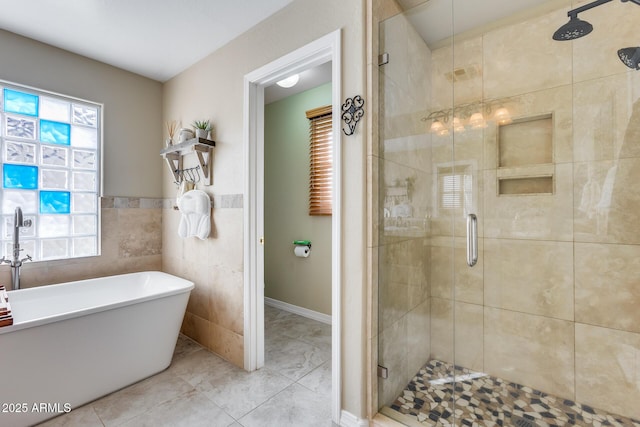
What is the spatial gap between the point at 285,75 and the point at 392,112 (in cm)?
85

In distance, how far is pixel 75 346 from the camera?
1.76m

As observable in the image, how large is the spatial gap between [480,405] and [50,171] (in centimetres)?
372

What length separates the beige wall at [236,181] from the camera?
5.29 ft

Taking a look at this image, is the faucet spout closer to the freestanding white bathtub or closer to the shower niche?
the freestanding white bathtub

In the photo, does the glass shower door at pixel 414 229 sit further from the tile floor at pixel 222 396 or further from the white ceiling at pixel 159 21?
the tile floor at pixel 222 396

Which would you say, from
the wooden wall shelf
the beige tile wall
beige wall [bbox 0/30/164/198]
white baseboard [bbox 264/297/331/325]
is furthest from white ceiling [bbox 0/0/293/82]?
white baseboard [bbox 264/297/331/325]

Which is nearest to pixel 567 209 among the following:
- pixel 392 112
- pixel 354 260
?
pixel 392 112

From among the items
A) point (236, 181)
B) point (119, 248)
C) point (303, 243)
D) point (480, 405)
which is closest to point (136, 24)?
point (236, 181)

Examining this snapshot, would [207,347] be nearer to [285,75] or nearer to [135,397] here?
[135,397]

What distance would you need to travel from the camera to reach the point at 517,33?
187cm

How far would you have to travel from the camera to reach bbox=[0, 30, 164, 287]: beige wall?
233cm

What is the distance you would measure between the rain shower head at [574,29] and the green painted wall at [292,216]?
6.35 feet

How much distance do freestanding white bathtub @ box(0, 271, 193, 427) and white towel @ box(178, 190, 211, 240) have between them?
453mm

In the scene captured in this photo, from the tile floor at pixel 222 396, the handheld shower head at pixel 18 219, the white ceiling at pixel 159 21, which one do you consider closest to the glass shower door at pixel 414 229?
the white ceiling at pixel 159 21
